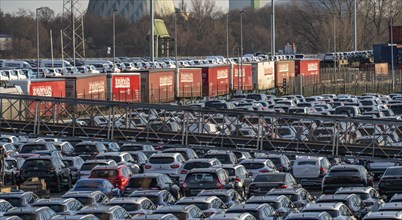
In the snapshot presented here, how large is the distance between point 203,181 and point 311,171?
18.6ft

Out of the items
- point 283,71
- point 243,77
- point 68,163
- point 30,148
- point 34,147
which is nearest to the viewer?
point 68,163

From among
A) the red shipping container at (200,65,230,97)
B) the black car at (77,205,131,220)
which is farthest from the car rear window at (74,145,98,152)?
the red shipping container at (200,65,230,97)

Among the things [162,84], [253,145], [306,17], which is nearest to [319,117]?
[253,145]

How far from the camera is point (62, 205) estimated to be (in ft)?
86.6

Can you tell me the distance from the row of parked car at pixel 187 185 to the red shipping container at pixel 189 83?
29.7 metres

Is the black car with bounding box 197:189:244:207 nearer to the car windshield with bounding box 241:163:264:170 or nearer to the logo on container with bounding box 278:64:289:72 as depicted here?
the car windshield with bounding box 241:163:264:170

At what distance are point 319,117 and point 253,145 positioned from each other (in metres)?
3.10

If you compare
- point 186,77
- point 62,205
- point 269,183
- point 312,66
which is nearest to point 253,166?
point 269,183

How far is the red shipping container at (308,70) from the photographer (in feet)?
296

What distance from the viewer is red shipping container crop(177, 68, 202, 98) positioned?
246ft

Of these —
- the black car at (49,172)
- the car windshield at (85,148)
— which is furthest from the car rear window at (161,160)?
the car windshield at (85,148)

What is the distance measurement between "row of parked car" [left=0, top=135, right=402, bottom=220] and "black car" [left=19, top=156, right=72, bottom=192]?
0.03 m

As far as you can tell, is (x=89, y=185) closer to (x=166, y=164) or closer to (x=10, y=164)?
(x=166, y=164)

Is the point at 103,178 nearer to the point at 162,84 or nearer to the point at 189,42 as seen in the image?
the point at 162,84
